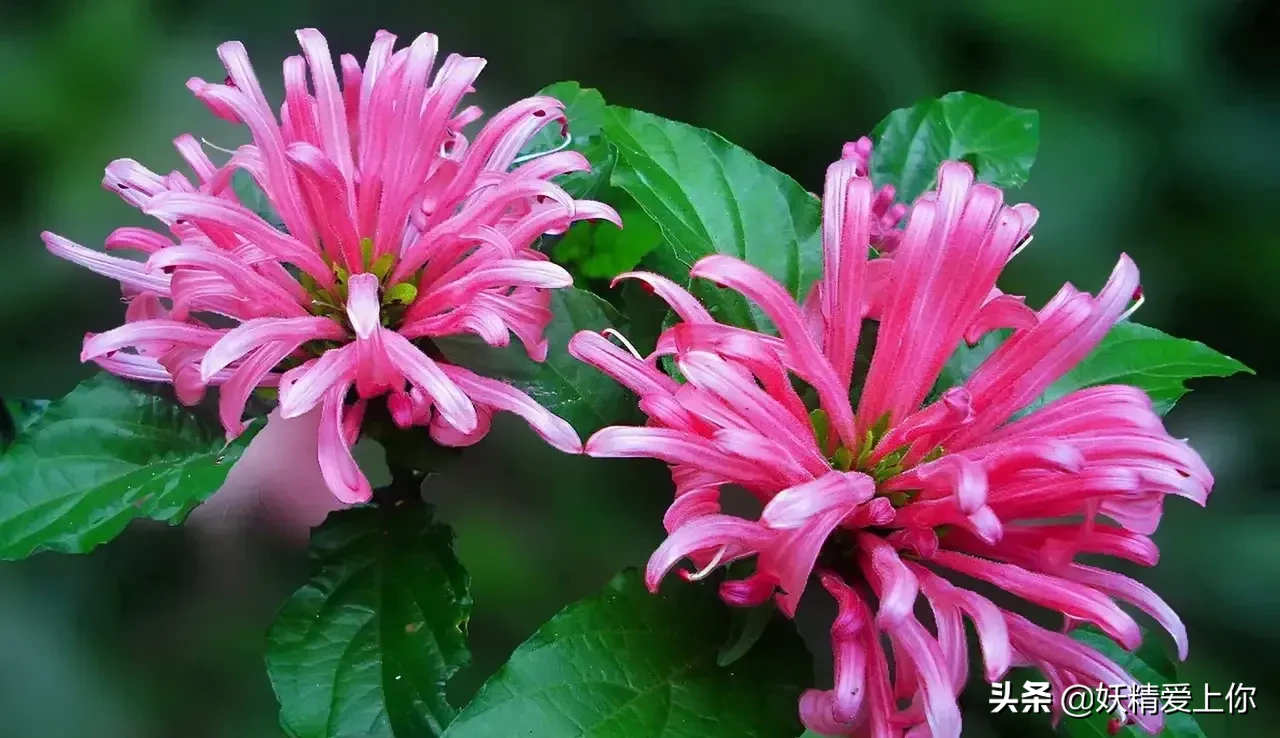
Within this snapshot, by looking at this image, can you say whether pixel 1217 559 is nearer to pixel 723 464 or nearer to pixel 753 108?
pixel 753 108

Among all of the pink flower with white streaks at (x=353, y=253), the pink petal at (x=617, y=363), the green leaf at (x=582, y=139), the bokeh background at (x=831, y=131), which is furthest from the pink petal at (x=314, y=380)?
the bokeh background at (x=831, y=131)

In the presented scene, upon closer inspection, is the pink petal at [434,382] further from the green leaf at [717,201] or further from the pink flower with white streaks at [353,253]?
the green leaf at [717,201]

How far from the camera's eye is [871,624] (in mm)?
411

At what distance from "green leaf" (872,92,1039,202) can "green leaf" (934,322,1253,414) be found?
14 centimetres

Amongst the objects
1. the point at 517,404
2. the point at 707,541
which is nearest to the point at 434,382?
the point at 517,404

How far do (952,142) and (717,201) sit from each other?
25 centimetres

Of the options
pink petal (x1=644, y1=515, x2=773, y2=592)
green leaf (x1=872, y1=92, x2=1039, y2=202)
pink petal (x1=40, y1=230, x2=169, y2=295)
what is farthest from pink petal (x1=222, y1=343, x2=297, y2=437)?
green leaf (x1=872, y1=92, x2=1039, y2=202)

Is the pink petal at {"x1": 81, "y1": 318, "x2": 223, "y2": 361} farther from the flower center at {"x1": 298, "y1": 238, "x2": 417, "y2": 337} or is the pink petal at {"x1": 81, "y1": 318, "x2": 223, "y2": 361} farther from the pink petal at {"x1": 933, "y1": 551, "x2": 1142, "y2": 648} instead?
the pink petal at {"x1": 933, "y1": 551, "x2": 1142, "y2": 648}

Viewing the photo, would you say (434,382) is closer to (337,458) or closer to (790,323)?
(337,458)

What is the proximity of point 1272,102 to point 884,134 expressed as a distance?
0.64 metres

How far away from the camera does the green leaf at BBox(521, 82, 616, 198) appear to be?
0.60 meters

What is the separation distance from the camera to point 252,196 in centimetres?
62

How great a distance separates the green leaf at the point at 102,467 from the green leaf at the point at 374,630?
0.10 metres

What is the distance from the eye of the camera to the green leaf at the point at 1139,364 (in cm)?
55
